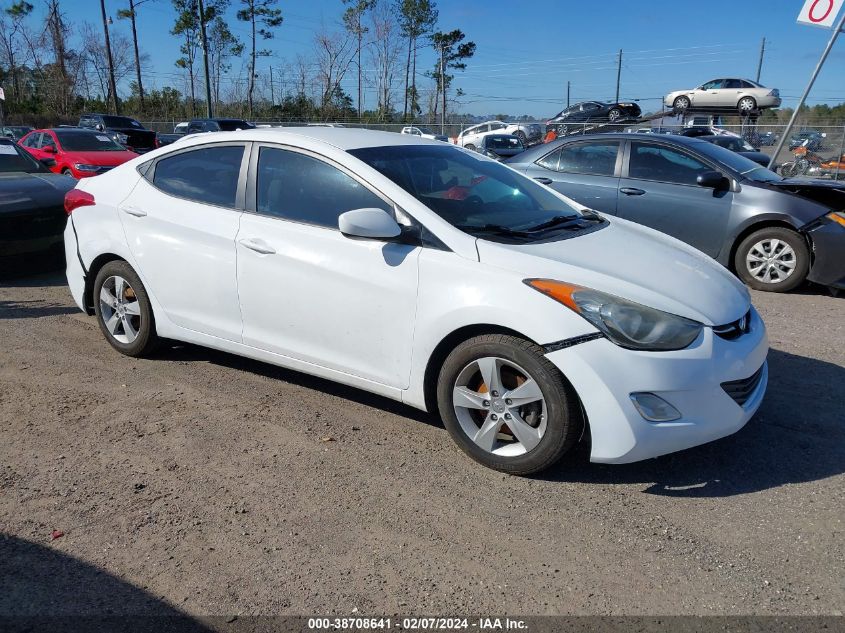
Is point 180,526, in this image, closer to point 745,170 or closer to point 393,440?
point 393,440

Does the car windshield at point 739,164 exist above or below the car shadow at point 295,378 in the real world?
above

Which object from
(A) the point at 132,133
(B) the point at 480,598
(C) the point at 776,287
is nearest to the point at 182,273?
(B) the point at 480,598

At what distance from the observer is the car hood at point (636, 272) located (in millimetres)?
3270

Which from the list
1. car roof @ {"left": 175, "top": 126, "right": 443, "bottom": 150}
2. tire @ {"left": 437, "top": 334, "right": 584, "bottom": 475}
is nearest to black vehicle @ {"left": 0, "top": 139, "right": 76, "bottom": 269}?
car roof @ {"left": 175, "top": 126, "right": 443, "bottom": 150}

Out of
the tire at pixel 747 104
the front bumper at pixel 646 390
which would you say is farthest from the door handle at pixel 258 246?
the tire at pixel 747 104

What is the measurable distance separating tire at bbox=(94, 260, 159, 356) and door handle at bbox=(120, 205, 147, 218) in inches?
13.7

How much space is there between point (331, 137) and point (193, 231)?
1.03 m

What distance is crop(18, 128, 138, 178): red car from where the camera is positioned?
590 inches

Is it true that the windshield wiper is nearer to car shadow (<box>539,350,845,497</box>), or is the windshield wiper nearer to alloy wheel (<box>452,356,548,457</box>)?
alloy wheel (<box>452,356,548,457</box>)

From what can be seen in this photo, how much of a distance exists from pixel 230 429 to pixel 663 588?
2.38 m

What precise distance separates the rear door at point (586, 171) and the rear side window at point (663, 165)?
0.21 metres

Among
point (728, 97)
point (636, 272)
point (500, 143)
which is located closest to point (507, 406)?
Result: point (636, 272)

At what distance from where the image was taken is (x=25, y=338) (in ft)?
18.0

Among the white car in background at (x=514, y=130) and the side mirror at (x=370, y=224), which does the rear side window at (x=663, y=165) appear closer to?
the side mirror at (x=370, y=224)
